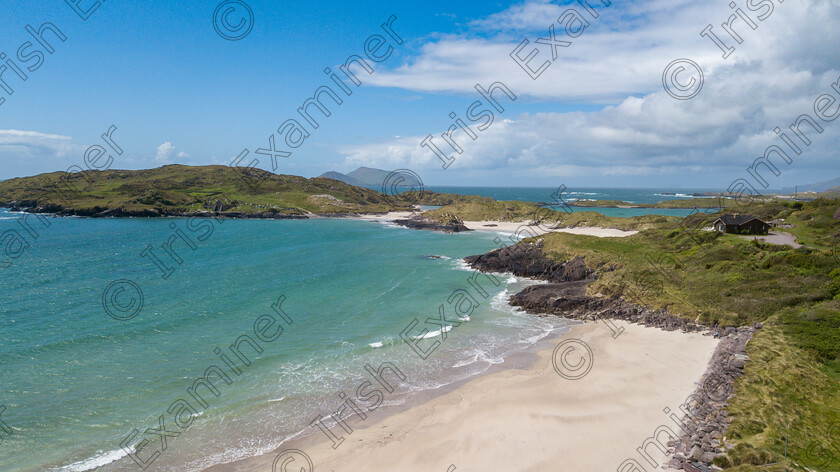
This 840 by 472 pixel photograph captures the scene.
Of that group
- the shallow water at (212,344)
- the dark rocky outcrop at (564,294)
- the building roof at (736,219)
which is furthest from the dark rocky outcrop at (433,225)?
the building roof at (736,219)

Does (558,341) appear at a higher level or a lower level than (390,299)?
higher

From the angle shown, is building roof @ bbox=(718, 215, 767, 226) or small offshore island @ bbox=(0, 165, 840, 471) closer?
small offshore island @ bbox=(0, 165, 840, 471)

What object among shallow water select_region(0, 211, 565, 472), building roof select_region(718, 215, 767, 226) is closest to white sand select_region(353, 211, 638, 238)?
building roof select_region(718, 215, 767, 226)

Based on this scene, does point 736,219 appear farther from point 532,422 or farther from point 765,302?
point 532,422

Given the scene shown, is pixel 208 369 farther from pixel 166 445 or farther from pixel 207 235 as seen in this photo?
pixel 207 235

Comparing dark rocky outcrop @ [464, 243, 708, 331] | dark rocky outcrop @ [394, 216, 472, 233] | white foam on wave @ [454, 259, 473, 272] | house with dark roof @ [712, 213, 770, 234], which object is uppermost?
house with dark roof @ [712, 213, 770, 234]

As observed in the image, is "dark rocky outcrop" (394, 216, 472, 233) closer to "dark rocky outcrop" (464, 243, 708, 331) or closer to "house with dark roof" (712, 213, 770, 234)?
"dark rocky outcrop" (464, 243, 708, 331)

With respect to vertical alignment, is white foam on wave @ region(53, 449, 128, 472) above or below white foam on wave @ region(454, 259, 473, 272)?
below

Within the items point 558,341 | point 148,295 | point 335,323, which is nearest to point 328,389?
point 335,323
